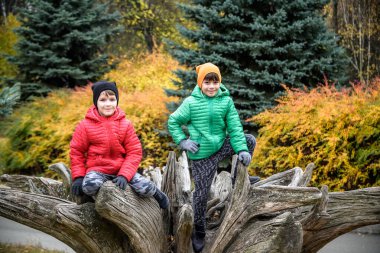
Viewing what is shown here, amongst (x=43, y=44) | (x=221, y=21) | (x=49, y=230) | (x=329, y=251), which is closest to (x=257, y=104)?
(x=221, y=21)

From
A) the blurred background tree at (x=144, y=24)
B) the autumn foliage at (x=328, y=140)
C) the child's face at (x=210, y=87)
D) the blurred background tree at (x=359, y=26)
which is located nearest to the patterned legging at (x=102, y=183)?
the child's face at (x=210, y=87)

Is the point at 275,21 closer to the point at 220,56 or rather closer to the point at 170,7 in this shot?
the point at 220,56

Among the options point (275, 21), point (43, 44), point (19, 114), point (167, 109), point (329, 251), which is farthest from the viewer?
point (43, 44)

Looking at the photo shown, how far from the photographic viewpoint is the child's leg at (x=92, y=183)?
2799 mm

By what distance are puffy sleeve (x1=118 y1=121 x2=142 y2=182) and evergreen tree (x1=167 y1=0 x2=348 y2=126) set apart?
14.0 ft

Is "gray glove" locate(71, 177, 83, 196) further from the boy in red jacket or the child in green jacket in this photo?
the child in green jacket

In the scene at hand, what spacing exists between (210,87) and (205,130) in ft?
1.14

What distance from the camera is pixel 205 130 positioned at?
332 centimetres

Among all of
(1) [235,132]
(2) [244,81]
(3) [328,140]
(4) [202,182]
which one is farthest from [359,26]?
(4) [202,182]

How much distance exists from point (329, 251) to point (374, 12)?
691cm

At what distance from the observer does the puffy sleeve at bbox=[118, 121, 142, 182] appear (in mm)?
2910

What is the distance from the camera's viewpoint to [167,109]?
812 centimetres

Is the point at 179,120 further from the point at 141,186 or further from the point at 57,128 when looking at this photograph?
the point at 57,128

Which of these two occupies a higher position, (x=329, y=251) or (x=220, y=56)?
(x=220, y=56)
